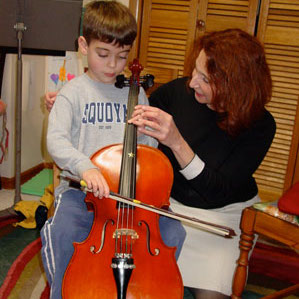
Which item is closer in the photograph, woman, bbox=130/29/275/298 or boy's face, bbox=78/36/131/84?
boy's face, bbox=78/36/131/84

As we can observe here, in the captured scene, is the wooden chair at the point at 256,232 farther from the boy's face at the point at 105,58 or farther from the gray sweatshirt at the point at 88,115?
the boy's face at the point at 105,58

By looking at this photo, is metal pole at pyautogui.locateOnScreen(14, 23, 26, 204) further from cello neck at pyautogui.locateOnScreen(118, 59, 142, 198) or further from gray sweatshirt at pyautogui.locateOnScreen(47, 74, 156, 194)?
cello neck at pyautogui.locateOnScreen(118, 59, 142, 198)

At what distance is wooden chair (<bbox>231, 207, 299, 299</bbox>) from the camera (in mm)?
1169

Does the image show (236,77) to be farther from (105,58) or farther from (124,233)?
(124,233)

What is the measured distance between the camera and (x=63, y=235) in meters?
0.99

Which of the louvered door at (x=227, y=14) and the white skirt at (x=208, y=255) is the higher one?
the louvered door at (x=227, y=14)

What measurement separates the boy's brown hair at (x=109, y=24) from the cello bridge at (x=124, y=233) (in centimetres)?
57

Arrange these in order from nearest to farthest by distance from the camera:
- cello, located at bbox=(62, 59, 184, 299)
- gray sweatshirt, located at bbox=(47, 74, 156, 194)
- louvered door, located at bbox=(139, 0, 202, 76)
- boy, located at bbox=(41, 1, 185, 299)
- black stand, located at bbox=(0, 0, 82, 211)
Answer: cello, located at bbox=(62, 59, 184, 299), boy, located at bbox=(41, 1, 185, 299), gray sweatshirt, located at bbox=(47, 74, 156, 194), black stand, located at bbox=(0, 0, 82, 211), louvered door, located at bbox=(139, 0, 202, 76)

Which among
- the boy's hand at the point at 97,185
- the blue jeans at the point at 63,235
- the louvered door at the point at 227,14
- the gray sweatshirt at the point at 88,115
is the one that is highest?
the louvered door at the point at 227,14

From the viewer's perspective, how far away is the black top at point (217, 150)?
131cm

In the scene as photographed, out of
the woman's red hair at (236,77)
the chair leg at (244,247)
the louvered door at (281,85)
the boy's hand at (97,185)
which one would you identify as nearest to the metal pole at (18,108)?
the woman's red hair at (236,77)

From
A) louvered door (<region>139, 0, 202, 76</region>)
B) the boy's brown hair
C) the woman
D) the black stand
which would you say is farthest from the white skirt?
louvered door (<region>139, 0, 202, 76</region>)

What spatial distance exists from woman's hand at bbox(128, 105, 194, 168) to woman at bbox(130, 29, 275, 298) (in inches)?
5.2

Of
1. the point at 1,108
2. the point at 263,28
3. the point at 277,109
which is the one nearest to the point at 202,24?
the point at 263,28
